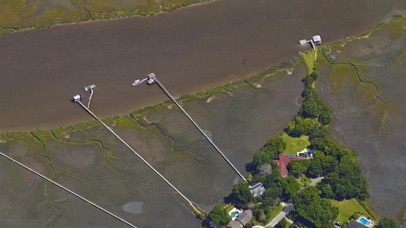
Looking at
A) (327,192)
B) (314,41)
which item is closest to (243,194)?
(327,192)

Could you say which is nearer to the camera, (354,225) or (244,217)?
(354,225)

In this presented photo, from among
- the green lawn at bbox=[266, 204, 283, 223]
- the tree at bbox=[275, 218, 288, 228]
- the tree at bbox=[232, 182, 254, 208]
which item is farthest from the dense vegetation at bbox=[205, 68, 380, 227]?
the tree at bbox=[275, 218, 288, 228]

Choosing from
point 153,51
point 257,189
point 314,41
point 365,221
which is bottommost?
point 365,221

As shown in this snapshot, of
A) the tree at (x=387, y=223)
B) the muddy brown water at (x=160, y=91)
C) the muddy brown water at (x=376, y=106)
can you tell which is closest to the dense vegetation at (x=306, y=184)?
the muddy brown water at (x=376, y=106)

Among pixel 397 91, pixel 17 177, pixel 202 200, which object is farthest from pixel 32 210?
pixel 397 91

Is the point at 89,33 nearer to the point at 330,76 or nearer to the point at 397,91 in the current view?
the point at 330,76

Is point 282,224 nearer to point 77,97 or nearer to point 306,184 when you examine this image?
point 306,184

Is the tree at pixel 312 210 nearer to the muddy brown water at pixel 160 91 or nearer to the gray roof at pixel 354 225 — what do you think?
the gray roof at pixel 354 225
